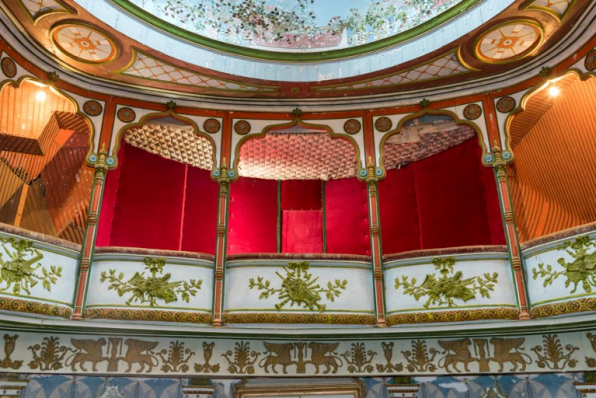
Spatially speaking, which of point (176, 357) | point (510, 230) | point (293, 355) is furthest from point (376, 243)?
point (176, 357)

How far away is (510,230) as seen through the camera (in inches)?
289

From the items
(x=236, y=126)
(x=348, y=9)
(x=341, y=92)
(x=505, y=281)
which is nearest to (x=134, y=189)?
(x=236, y=126)

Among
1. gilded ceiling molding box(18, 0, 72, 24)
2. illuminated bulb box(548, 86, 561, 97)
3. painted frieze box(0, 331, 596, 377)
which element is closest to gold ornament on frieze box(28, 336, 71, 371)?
painted frieze box(0, 331, 596, 377)

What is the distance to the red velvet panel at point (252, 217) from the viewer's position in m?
10.7

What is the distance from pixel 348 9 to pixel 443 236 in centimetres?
457

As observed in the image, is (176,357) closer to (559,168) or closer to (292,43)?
(292,43)

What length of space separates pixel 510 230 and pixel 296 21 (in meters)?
4.91

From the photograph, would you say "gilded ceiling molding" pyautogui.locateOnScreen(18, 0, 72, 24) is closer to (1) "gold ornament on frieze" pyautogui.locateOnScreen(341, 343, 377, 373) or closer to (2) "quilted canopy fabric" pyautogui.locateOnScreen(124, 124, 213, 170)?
(2) "quilted canopy fabric" pyautogui.locateOnScreen(124, 124, 213, 170)

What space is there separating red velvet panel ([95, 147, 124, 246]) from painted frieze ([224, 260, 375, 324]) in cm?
284

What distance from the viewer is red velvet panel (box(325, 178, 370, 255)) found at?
35.0 ft

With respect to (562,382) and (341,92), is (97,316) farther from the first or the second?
(562,382)

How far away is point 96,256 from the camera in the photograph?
7.27 metres

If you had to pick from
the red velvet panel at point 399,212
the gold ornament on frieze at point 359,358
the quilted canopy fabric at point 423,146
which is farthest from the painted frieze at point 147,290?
the quilted canopy fabric at point 423,146

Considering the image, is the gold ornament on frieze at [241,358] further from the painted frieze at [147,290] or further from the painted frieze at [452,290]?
the painted frieze at [452,290]
